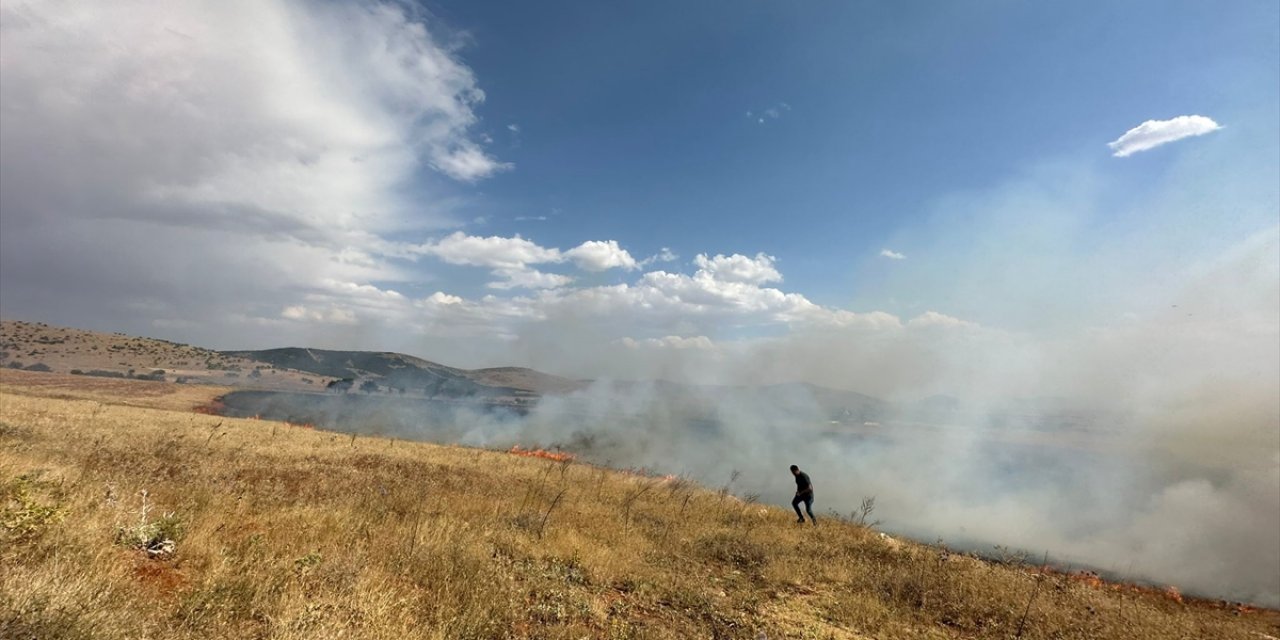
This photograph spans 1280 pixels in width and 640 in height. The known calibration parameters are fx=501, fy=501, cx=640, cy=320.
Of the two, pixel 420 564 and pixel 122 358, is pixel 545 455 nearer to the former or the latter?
pixel 420 564

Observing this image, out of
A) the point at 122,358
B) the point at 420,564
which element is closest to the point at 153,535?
the point at 420,564

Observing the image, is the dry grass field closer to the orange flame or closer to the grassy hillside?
the orange flame

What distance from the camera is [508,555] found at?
8.57 m

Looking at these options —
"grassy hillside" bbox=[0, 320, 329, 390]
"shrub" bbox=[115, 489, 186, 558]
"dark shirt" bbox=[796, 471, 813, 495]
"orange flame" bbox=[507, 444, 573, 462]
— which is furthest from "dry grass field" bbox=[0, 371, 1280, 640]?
"grassy hillside" bbox=[0, 320, 329, 390]

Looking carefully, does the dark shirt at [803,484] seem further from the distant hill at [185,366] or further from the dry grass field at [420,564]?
the distant hill at [185,366]

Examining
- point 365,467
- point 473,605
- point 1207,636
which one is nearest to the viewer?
point 473,605

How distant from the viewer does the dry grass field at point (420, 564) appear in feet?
15.0

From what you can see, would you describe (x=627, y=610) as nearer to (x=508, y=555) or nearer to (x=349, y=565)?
(x=508, y=555)

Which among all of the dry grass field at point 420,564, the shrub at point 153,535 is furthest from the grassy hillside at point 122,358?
the shrub at point 153,535

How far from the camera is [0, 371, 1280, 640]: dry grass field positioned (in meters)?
4.56

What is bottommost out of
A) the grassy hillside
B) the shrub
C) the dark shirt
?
the grassy hillside

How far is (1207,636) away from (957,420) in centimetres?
10686

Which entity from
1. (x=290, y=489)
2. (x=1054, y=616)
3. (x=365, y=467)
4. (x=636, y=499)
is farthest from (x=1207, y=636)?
(x=365, y=467)

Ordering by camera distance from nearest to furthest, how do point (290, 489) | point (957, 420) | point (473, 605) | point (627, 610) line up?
point (473, 605)
point (627, 610)
point (290, 489)
point (957, 420)
